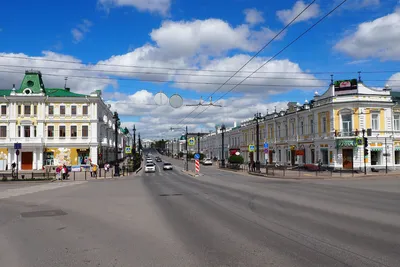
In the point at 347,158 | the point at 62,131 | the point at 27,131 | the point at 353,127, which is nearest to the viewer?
the point at 353,127

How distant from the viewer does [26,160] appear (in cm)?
5472

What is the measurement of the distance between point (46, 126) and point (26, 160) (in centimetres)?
603

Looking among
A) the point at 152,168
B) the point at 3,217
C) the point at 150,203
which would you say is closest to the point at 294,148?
the point at 152,168

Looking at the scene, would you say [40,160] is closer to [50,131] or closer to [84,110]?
[50,131]

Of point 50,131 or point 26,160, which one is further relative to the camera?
point 50,131

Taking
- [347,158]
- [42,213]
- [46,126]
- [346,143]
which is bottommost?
[42,213]

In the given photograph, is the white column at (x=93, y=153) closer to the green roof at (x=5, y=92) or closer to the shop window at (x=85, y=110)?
the shop window at (x=85, y=110)

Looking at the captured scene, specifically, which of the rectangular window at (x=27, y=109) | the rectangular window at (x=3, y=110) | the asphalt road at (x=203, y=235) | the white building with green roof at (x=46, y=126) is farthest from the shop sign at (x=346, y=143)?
the rectangular window at (x=3, y=110)

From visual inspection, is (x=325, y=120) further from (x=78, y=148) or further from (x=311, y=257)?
(x=311, y=257)

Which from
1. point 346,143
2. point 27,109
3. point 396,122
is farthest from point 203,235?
point 27,109

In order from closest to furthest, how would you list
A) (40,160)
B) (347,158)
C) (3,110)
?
(347,158) < (40,160) < (3,110)

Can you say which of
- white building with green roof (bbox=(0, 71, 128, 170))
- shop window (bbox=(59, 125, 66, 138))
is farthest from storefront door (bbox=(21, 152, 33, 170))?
shop window (bbox=(59, 125, 66, 138))

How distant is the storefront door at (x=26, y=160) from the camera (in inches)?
2151

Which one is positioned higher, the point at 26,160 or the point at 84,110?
the point at 84,110
